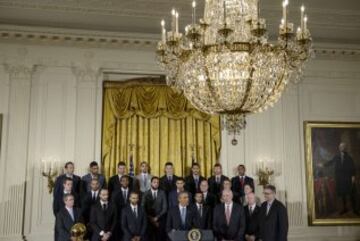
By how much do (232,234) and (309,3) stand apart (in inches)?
226

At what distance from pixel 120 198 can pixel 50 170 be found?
7.01 ft

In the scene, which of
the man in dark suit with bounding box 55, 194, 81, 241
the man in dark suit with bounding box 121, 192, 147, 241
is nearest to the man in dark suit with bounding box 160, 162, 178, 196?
the man in dark suit with bounding box 121, 192, 147, 241

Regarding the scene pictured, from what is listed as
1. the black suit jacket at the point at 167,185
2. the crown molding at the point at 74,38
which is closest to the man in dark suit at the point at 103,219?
the black suit jacket at the point at 167,185

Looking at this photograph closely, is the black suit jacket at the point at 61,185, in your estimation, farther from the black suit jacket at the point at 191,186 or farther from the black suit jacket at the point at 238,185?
the black suit jacket at the point at 238,185

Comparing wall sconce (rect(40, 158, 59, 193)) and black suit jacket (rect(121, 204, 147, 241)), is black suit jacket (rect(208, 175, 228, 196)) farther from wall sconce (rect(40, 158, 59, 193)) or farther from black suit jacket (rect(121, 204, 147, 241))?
wall sconce (rect(40, 158, 59, 193))

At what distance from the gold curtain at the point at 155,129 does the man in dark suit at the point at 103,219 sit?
2.52 m

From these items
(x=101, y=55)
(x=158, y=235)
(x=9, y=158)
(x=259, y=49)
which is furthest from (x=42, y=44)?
(x=259, y=49)

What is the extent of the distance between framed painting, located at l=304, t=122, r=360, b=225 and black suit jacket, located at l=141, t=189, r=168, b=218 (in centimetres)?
426

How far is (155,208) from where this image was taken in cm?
923

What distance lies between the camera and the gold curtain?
37.0ft

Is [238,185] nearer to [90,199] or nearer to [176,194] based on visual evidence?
[176,194]

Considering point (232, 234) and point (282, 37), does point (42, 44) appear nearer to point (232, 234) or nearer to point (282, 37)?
point (232, 234)

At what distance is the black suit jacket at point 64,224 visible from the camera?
8.16 m

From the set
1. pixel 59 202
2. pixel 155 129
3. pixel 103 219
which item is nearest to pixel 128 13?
pixel 155 129
